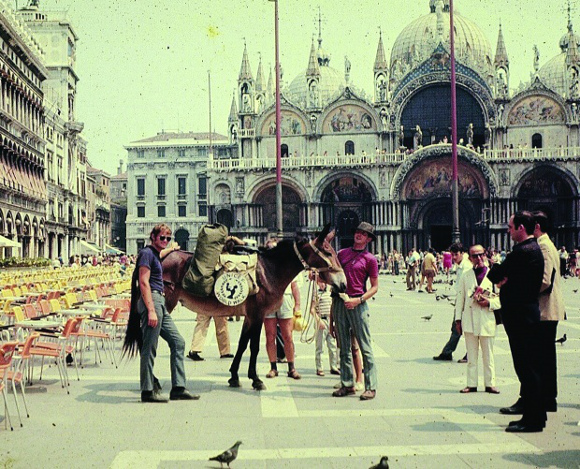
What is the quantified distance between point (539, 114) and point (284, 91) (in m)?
20.8

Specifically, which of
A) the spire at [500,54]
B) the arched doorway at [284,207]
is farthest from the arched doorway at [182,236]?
the spire at [500,54]

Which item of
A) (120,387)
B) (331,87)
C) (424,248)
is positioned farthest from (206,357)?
(331,87)

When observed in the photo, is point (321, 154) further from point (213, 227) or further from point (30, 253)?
point (213, 227)

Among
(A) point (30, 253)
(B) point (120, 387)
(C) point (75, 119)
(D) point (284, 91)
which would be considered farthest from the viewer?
(C) point (75, 119)

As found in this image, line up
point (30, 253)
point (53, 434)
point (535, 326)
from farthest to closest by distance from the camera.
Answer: point (30, 253) < point (535, 326) < point (53, 434)

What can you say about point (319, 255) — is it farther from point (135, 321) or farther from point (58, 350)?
point (58, 350)

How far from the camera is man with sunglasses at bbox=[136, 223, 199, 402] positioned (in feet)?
30.2

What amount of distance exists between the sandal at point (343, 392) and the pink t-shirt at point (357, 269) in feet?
3.86

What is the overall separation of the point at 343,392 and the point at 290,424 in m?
1.65

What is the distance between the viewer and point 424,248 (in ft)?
201

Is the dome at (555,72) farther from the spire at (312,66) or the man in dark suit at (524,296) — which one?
the man in dark suit at (524,296)

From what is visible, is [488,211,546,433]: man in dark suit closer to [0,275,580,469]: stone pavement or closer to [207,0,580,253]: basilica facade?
[0,275,580,469]: stone pavement

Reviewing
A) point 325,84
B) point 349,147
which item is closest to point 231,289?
point 349,147

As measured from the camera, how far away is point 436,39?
6281 centimetres
